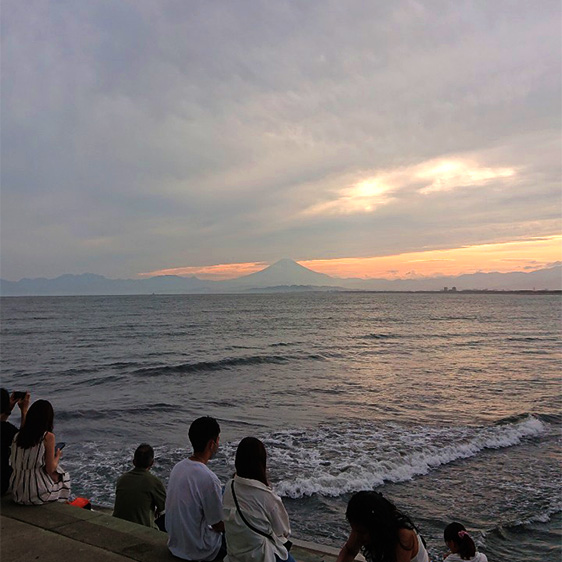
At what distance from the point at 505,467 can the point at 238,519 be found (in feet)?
26.1

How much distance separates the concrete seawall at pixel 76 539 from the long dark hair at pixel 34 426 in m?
0.72

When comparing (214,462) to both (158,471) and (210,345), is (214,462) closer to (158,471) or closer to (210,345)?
(158,471)

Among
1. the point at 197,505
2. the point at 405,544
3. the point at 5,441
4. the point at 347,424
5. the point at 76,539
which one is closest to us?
the point at 405,544

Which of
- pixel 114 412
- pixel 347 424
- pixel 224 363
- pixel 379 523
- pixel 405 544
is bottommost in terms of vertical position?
pixel 224 363

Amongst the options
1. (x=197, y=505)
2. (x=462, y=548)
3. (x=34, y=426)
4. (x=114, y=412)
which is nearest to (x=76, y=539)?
(x=34, y=426)

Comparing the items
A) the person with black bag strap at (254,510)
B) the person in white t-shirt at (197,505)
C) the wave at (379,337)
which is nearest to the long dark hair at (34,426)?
the person in white t-shirt at (197,505)

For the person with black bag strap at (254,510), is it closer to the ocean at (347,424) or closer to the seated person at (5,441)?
the seated person at (5,441)

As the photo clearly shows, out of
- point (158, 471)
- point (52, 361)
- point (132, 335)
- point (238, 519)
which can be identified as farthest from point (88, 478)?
point (132, 335)

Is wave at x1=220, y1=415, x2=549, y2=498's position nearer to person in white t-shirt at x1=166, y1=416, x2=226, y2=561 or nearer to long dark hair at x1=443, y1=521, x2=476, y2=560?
long dark hair at x1=443, y1=521, x2=476, y2=560

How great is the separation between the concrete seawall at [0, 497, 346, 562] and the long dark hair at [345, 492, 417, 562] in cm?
176

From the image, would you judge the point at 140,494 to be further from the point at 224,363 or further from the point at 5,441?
the point at 224,363

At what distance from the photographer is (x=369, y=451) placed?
1013 cm

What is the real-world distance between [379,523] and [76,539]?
2.97m

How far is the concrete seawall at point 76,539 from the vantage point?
396cm
